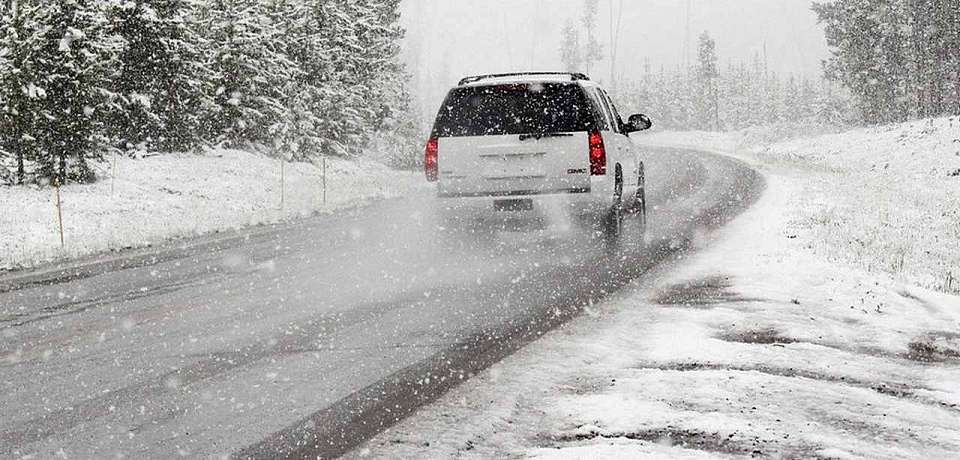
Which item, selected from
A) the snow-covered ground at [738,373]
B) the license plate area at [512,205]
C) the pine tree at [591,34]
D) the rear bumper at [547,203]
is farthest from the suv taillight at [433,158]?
the pine tree at [591,34]

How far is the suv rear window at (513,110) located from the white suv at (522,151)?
0.04 ft

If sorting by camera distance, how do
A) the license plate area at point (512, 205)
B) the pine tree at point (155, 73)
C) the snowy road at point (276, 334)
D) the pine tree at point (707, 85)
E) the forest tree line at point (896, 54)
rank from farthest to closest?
the pine tree at point (707, 85)
the forest tree line at point (896, 54)
the pine tree at point (155, 73)
the license plate area at point (512, 205)
the snowy road at point (276, 334)

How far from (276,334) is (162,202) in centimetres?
1576

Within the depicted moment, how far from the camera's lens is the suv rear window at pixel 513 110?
1064 centimetres

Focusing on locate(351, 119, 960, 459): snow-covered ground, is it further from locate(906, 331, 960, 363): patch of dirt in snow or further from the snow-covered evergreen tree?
the snow-covered evergreen tree

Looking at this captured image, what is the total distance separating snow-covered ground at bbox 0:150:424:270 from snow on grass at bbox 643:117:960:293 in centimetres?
940

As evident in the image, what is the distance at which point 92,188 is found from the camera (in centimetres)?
2078

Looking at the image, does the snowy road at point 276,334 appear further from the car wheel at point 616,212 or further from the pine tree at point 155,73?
the pine tree at point 155,73

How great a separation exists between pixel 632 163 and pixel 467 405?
9218mm

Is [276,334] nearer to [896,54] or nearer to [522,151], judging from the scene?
[522,151]

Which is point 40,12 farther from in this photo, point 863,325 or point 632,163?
point 863,325

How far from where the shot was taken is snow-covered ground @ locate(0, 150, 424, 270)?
13.5 m

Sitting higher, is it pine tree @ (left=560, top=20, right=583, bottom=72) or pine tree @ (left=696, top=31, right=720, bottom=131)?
pine tree @ (left=560, top=20, right=583, bottom=72)

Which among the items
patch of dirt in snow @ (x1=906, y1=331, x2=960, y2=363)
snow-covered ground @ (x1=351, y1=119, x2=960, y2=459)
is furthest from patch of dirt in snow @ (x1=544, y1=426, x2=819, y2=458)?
patch of dirt in snow @ (x1=906, y1=331, x2=960, y2=363)
